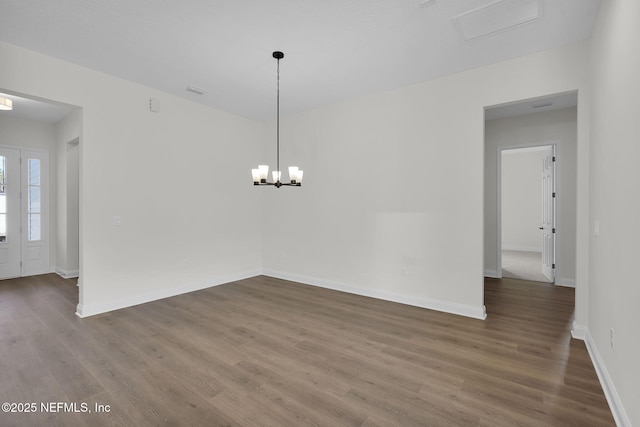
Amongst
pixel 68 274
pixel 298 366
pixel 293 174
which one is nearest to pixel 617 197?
pixel 298 366

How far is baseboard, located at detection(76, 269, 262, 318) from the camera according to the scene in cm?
372

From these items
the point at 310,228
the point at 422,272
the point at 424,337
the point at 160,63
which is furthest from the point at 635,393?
the point at 160,63

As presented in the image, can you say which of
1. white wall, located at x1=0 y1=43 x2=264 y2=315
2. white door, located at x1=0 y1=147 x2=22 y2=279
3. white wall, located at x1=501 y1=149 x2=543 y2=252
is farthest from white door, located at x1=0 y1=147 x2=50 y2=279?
white wall, located at x1=501 y1=149 x2=543 y2=252

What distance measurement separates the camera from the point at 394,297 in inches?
170

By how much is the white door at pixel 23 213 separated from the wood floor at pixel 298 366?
218 centimetres

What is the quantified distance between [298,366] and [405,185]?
108 inches

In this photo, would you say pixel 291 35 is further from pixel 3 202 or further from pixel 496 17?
pixel 3 202

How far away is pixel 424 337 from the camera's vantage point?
3.13 m

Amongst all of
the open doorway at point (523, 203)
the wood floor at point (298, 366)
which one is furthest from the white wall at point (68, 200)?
the open doorway at point (523, 203)

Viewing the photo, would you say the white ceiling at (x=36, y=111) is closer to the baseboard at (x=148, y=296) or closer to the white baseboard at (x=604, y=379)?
the baseboard at (x=148, y=296)

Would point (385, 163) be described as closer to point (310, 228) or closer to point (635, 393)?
point (310, 228)

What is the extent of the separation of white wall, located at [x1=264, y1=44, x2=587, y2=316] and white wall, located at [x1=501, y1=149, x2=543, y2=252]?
6353 millimetres

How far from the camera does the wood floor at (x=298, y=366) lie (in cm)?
198

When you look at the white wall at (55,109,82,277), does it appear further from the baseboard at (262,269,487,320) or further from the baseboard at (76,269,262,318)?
the baseboard at (262,269,487,320)
